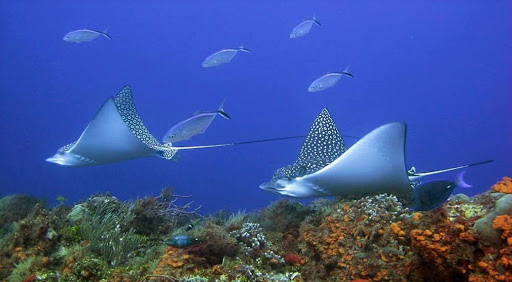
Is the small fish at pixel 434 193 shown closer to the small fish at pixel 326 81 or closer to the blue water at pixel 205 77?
the small fish at pixel 326 81

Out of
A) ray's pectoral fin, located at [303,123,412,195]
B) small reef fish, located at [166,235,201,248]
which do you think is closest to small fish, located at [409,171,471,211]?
ray's pectoral fin, located at [303,123,412,195]

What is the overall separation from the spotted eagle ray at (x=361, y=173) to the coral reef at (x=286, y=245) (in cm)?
25

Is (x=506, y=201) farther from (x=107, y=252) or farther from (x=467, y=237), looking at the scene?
(x=107, y=252)

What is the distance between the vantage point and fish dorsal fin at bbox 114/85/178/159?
6.43 m

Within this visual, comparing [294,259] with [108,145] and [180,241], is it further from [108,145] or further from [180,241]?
[108,145]

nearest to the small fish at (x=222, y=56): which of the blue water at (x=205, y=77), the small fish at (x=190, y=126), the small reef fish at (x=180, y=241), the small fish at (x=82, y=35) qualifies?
the small fish at (x=82, y=35)

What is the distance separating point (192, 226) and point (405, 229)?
9.86 feet

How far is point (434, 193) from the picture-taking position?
323 cm

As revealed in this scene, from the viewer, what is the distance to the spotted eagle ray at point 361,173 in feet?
13.0

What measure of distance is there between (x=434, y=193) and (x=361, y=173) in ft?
4.01

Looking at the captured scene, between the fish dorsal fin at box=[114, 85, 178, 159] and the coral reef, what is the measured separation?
113cm

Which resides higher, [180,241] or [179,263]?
[180,241]

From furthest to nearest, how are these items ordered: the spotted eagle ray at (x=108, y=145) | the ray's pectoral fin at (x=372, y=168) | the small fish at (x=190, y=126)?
the small fish at (x=190, y=126), the spotted eagle ray at (x=108, y=145), the ray's pectoral fin at (x=372, y=168)

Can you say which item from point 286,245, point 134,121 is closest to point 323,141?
point 286,245
